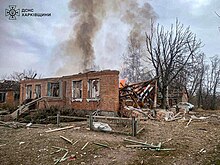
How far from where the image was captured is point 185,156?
7203 mm

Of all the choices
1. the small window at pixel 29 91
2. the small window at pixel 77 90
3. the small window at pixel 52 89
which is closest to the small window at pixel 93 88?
the small window at pixel 77 90

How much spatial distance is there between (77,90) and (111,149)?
38.9ft

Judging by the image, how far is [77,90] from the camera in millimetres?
19203

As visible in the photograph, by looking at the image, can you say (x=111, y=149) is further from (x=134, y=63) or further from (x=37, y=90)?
(x=134, y=63)

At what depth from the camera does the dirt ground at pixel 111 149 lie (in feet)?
22.7

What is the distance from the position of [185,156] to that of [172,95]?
18.3 meters

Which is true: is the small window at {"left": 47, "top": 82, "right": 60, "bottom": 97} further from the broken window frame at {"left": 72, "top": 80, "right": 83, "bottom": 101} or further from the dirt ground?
the dirt ground

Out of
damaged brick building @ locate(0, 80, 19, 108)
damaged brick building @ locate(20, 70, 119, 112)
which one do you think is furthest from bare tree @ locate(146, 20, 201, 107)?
damaged brick building @ locate(0, 80, 19, 108)

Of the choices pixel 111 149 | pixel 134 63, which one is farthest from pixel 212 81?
pixel 111 149

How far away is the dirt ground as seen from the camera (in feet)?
22.7

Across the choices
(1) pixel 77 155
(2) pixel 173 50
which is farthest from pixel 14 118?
(2) pixel 173 50

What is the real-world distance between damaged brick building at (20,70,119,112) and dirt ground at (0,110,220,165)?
563 cm

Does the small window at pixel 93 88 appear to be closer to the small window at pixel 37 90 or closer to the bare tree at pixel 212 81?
the small window at pixel 37 90

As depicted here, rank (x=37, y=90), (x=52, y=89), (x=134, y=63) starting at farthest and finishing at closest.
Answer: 1. (x=134, y=63)
2. (x=37, y=90)
3. (x=52, y=89)
